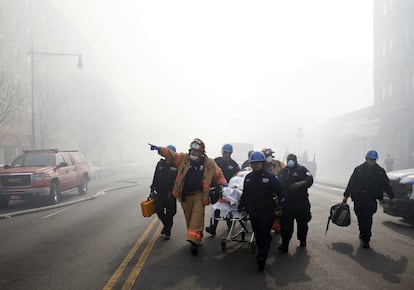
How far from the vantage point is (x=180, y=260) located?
714 centimetres

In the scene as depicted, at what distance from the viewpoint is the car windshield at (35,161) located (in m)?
17.3

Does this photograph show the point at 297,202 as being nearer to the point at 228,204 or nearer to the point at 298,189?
the point at 298,189

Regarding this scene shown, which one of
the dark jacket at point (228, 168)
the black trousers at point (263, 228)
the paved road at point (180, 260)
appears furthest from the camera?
the dark jacket at point (228, 168)

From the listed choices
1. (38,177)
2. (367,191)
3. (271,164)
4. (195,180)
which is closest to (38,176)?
(38,177)

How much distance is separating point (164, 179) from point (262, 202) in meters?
2.95

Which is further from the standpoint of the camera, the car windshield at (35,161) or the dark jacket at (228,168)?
the car windshield at (35,161)

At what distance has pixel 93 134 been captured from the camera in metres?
49.8

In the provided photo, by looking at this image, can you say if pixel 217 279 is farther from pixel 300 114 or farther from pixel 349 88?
pixel 349 88

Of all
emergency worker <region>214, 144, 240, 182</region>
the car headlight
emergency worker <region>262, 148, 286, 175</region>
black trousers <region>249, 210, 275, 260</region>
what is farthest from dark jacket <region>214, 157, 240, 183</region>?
the car headlight

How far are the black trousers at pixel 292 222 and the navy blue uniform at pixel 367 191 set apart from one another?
1200mm

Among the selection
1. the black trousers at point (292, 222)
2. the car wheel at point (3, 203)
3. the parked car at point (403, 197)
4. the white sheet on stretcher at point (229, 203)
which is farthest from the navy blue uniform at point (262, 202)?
the car wheel at point (3, 203)

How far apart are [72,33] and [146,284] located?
74.9m

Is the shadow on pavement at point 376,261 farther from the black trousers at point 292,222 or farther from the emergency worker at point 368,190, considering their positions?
the black trousers at point 292,222

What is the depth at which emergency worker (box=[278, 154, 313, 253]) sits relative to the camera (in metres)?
7.82
